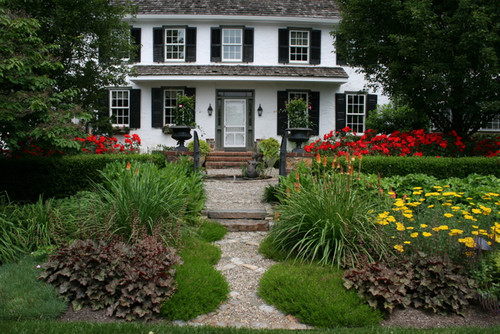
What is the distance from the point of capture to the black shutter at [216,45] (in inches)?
641

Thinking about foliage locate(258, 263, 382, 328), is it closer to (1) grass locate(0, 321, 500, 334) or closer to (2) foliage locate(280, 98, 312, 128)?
(1) grass locate(0, 321, 500, 334)

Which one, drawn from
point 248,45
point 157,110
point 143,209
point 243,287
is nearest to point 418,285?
point 243,287

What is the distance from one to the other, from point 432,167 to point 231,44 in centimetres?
1145

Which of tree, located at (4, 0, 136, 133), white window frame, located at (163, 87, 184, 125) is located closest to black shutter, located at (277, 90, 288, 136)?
white window frame, located at (163, 87, 184, 125)

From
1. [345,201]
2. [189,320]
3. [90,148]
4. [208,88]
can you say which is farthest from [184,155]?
[208,88]

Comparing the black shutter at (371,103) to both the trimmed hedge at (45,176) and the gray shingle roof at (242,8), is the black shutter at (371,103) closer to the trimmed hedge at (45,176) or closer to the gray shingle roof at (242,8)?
the gray shingle roof at (242,8)

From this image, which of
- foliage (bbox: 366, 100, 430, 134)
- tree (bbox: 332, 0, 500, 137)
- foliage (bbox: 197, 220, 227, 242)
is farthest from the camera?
foliage (bbox: 366, 100, 430, 134)

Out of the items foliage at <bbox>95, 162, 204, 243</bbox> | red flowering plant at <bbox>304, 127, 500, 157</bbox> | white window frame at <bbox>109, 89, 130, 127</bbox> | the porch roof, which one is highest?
the porch roof

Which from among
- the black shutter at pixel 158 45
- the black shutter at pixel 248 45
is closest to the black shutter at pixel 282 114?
the black shutter at pixel 248 45

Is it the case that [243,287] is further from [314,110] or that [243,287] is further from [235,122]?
[314,110]

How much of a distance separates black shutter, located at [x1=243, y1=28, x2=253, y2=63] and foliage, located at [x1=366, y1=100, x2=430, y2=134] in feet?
17.6

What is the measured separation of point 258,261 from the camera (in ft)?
15.2

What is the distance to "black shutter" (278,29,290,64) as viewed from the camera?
16375 mm

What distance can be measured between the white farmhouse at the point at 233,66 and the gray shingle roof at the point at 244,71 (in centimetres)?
8
